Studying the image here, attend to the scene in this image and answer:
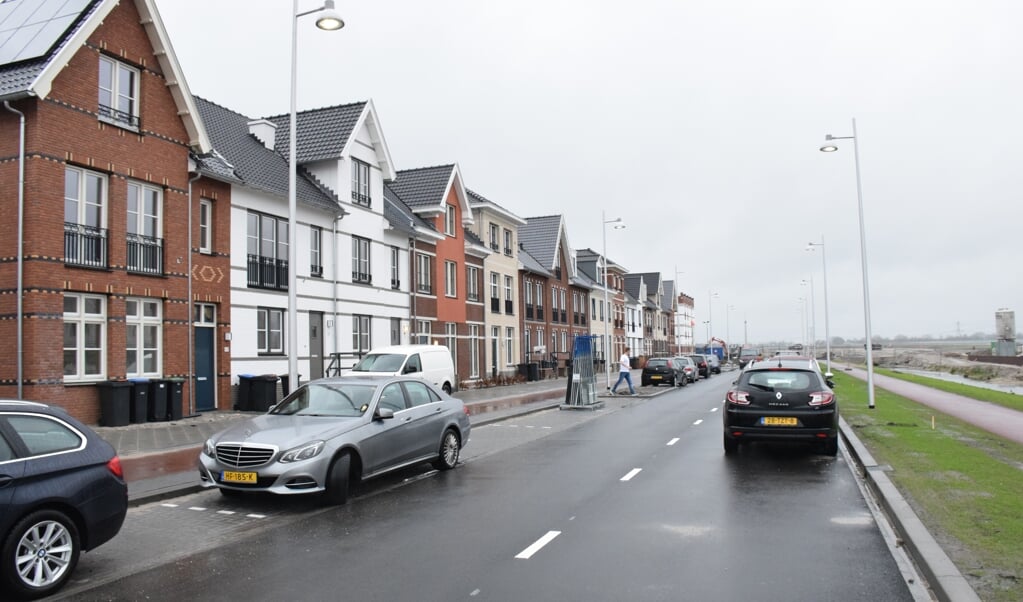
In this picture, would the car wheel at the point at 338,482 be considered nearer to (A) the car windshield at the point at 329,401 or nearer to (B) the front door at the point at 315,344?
(A) the car windshield at the point at 329,401

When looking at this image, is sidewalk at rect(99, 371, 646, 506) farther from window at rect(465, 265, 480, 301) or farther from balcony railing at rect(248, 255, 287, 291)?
window at rect(465, 265, 480, 301)

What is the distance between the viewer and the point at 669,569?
244 inches

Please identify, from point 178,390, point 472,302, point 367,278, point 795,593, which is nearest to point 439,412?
point 795,593

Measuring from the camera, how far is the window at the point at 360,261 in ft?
90.9

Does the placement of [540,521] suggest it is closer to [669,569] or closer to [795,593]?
[669,569]

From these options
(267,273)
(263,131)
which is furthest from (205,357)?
(263,131)

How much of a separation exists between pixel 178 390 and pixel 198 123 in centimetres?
676

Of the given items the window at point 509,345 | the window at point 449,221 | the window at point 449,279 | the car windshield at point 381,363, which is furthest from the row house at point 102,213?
the window at point 509,345

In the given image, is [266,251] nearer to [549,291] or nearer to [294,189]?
[294,189]

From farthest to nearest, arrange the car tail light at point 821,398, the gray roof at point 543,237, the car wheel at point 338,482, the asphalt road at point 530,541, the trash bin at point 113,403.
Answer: the gray roof at point 543,237, the trash bin at point 113,403, the car tail light at point 821,398, the car wheel at point 338,482, the asphalt road at point 530,541

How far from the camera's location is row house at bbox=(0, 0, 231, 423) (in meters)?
15.4

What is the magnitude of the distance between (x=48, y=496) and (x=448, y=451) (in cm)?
664

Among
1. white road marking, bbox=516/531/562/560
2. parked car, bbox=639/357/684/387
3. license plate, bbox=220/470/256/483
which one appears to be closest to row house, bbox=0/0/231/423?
license plate, bbox=220/470/256/483

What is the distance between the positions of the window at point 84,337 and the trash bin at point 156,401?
1.09 m
